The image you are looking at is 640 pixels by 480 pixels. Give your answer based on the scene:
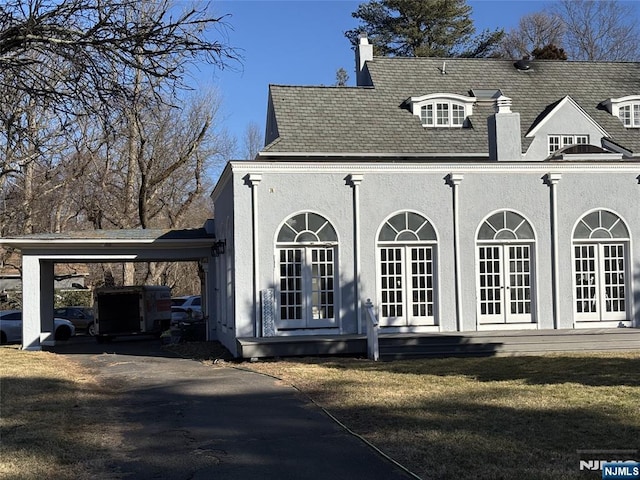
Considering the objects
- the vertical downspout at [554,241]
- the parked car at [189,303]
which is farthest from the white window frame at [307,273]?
the parked car at [189,303]

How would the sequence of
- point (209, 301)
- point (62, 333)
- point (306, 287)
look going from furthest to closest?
point (62, 333) → point (209, 301) → point (306, 287)

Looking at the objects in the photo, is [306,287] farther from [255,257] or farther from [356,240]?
[356,240]

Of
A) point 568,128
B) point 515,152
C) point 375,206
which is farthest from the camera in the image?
point 568,128

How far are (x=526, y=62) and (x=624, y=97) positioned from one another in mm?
3964

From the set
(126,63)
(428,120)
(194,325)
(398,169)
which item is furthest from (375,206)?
(126,63)

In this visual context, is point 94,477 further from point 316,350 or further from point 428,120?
point 428,120

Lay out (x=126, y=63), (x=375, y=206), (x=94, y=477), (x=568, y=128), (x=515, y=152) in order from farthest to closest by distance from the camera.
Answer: (x=568, y=128), (x=515, y=152), (x=375, y=206), (x=126, y=63), (x=94, y=477)

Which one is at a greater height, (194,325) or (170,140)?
(170,140)

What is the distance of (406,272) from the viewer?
1898cm

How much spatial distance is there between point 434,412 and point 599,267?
422 inches

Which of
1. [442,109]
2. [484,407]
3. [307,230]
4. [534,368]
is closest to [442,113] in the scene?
[442,109]

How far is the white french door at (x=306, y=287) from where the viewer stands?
61.0ft

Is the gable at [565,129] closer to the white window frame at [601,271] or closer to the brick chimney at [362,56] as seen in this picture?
the white window frame at [601,271]

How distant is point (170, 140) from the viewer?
4084 centimetres
